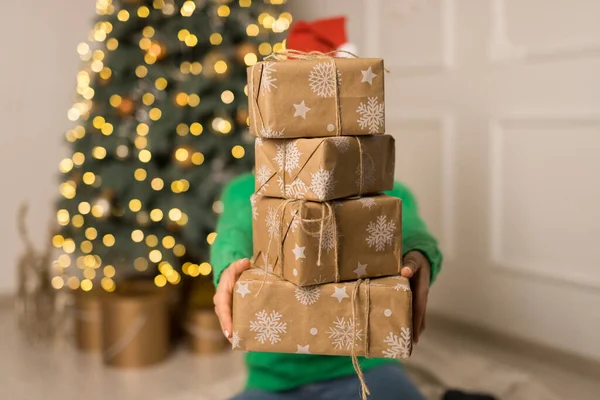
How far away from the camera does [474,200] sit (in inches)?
98.7

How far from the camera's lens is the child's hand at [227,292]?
127cm

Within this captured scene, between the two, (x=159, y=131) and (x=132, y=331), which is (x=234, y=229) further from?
(x=132, y=331)

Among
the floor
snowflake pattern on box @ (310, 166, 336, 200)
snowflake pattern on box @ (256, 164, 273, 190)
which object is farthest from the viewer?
the floor

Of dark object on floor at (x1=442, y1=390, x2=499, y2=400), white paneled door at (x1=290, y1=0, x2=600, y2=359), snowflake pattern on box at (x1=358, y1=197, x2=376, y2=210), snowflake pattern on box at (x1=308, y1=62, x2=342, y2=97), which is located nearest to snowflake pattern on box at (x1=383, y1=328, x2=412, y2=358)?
snowflake pattern on box at (x1=358, y1=197, x2=376, y2=210)

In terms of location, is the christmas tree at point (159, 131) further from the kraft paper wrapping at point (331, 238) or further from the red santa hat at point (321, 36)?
the kraft paper wrapping at point (331, 238)

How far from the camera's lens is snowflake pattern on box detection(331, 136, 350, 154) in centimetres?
114

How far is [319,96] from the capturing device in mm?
1162

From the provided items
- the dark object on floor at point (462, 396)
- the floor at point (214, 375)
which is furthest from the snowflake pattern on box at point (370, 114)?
the floor at point (214, 375)

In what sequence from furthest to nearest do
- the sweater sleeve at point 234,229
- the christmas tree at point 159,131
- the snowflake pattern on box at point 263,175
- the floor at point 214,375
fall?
the christmas tree at point 159,131 < the floor at point 214,375 < the sweater sleeve at point 234,229 < the snowflake pattern on box at point 263,175

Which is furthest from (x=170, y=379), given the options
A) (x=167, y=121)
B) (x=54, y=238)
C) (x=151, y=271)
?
(x=167, y=121)

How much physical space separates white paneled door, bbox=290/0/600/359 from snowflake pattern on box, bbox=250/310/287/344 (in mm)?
1357

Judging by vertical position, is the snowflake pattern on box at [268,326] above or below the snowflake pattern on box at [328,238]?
below

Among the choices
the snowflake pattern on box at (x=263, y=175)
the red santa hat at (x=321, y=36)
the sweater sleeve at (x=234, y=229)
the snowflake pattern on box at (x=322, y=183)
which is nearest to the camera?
the snowflake pattern on box at (x=322, y=183)

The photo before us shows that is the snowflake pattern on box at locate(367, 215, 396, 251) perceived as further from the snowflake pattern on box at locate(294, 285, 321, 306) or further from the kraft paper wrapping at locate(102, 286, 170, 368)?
the kraft paper wrapping at locate(102, 286, 170, 368)
